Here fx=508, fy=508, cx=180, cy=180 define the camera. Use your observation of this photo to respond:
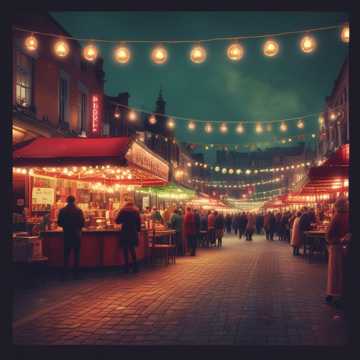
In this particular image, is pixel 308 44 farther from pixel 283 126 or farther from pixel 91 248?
pixel 283 126

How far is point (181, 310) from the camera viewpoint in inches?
333

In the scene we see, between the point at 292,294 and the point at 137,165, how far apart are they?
277 inches

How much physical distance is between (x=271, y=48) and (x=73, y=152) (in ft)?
20.1

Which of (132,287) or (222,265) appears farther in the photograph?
(222,265)

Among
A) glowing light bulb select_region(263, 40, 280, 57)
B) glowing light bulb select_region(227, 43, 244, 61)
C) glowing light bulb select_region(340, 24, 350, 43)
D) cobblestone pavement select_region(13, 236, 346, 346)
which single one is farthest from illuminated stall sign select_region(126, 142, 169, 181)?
glowing light bulb select_region(340, 24, 350, 43)

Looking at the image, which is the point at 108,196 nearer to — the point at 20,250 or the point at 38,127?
the point at 38,127

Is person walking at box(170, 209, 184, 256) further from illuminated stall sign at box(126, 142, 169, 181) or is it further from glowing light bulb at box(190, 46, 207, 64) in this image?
glowing light bulb at box(190, 46, 207, 64)

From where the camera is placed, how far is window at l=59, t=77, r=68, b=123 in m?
20.7

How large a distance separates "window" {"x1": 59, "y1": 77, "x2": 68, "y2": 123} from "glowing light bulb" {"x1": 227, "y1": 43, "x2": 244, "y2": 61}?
9.84 m

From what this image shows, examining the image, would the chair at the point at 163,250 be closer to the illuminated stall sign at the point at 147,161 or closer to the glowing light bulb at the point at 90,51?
the illuminated stall sign at the point at 147,161

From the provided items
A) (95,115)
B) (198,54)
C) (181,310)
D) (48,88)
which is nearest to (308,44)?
(198,54)

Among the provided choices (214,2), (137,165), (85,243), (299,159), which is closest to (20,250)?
(85,243)

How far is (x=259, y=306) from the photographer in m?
8.79

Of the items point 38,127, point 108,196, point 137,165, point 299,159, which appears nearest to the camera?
point 137,165
